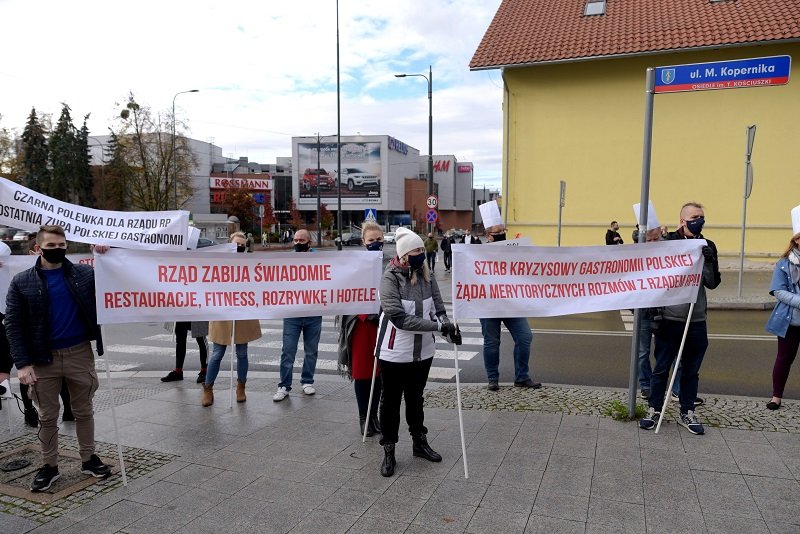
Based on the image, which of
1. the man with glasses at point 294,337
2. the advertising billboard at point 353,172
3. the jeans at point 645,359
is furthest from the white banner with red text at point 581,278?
the advertising billboard at point 353,172

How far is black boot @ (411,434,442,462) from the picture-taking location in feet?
15.8

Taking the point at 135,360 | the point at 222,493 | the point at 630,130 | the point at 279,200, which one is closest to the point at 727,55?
the point at 630,130

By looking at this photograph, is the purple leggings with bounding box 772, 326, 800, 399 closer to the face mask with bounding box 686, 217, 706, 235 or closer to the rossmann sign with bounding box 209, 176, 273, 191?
the face mask with bounding box 686, 217, 706, 235

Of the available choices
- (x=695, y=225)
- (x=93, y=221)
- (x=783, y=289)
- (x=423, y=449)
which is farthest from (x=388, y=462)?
(x=783, y=289)

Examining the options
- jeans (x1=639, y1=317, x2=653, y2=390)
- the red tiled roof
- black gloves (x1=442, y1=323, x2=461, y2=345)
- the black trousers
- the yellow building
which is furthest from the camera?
the yellow building

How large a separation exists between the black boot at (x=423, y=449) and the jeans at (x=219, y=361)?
2.46 metres

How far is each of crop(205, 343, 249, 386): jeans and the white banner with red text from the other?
9.27 ft

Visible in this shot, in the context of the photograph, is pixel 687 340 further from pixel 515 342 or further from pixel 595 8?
pixel 595 8

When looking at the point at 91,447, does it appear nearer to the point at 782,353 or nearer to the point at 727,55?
the point at 782,353

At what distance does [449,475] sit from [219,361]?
3047 millimetres

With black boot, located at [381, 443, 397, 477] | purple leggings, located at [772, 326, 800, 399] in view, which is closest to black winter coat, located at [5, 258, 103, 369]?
black boot, located at [381, 443, 397, 477]

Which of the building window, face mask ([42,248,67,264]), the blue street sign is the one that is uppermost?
the building window

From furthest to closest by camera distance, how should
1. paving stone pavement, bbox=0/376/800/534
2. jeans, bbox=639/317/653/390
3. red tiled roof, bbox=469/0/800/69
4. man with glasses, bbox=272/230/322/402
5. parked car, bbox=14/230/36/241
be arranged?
red tiled roof, bbox=469/0/800/69
man with glasses, bbox=272/230/322/402
jeans, bbox=639/317/653/390
parked car, bbox=14/230/36/241
paving stone pavement, bbox=0/376/800/534

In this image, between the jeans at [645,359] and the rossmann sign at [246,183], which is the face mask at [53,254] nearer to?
the jeans at [645,359]
